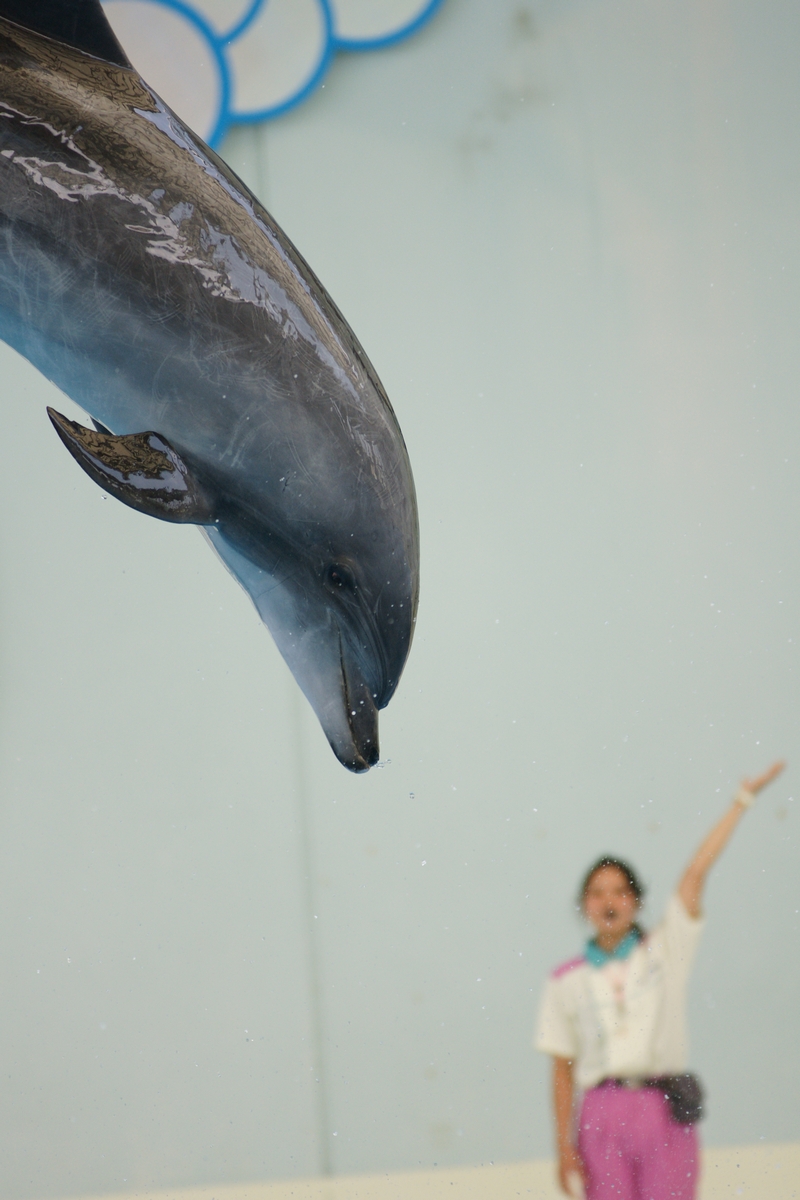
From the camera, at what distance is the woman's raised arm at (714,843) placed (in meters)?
4.35

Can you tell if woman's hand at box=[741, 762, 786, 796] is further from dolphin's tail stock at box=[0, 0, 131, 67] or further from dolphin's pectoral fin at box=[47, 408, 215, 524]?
dolphin's tail stock at box=[0, 0, 131, 67]

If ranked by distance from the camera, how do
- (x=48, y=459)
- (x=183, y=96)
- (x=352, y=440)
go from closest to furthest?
1. (x=352, y=440)
2. (x=183, y=96)
3. (x=48, y=459)

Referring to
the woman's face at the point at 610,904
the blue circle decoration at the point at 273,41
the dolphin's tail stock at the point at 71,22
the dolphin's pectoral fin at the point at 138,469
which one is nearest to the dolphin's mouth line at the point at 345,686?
the dolphin's pectoral fin at the point at 138,469

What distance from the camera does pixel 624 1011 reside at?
407 centimetres

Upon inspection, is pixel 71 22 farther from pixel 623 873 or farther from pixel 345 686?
pixel 623 873

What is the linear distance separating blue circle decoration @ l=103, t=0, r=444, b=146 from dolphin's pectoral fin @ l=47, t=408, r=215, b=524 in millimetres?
3314

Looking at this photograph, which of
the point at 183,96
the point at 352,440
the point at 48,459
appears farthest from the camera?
the point at 48,459

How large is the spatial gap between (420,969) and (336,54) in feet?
12.4

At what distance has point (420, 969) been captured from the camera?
4684 mm

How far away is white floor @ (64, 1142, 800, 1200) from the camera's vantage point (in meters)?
4.52

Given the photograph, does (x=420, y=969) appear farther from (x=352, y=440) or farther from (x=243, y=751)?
(x=352, y=440)

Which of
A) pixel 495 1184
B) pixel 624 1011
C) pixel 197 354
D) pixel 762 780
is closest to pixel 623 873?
pixel 624 1011

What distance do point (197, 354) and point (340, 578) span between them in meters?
0.45

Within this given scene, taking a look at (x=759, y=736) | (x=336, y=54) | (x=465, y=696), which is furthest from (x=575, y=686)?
(x=336, y=54)
